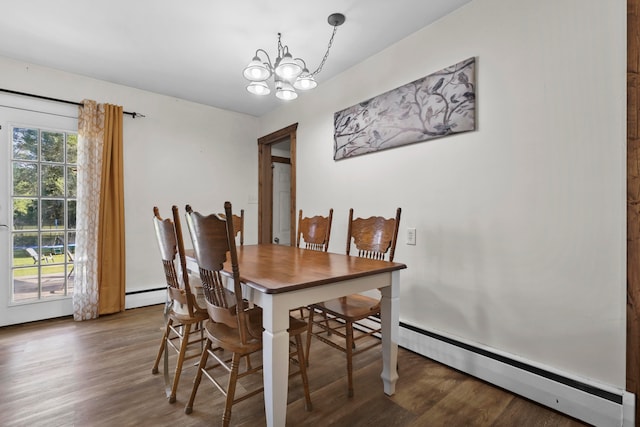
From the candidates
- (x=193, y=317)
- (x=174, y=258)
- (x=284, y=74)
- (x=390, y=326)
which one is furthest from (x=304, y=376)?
(x=284, y=74)

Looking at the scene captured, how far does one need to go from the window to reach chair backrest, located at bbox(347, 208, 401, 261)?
9.59 ft

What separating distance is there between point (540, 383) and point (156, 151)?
400 centimetres

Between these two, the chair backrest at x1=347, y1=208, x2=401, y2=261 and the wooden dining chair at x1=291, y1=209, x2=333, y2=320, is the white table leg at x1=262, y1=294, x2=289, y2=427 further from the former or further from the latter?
the wooden dining chair at x1=291, y1=209, x2=333, y2=320

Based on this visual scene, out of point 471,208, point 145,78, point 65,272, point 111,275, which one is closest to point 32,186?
point 65,272

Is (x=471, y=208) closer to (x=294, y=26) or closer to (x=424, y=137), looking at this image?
(x=424, y=137)

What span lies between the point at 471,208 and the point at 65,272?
12.4ft

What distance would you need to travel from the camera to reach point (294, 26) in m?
2.21

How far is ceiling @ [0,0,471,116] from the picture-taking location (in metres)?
2.00

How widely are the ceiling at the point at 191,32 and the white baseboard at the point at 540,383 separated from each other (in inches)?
91.2

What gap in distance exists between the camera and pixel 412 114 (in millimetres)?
2279

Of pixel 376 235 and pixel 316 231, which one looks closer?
pixel 376 235

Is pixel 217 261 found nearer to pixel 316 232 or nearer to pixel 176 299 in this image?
pixel 176 299

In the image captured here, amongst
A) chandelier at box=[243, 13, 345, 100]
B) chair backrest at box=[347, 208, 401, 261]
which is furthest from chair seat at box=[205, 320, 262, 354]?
chandelier at box=[243, 13, 345, 100]

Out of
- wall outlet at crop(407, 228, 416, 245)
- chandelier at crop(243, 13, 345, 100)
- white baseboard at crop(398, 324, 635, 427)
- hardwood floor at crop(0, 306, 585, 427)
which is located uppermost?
chandelier at crop(243, 13, 345, 100)
